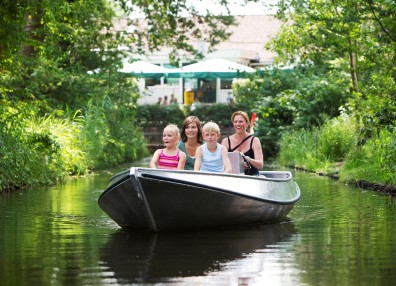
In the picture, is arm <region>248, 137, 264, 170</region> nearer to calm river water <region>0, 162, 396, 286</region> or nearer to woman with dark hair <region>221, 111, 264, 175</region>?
woman with dark hair <region>221, 111, 264, 175</region>

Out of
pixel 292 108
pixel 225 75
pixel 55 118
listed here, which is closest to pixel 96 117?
pixel 55 118

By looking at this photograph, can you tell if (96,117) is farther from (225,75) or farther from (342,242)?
(342,242)

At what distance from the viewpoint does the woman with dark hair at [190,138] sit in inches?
577

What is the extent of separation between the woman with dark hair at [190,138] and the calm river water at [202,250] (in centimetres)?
122

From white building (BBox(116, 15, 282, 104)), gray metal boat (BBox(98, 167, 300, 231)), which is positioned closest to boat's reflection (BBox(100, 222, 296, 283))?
gray metal boat (BBox(98, 167, 300, 231))

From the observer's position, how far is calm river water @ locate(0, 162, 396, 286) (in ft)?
30.9

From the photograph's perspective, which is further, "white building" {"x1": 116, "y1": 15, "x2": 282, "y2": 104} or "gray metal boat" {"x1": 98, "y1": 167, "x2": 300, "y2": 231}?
"white building" {"x1": 116, "y1": 15, "x2": 282, "y2": 104}

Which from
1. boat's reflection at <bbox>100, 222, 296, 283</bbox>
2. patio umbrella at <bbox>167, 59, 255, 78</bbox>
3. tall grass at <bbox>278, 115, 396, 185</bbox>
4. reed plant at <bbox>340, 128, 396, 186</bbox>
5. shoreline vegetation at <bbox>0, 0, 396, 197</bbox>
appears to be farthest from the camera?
patio umbrella at <bbox>167, 59, 255, 78</bbox>

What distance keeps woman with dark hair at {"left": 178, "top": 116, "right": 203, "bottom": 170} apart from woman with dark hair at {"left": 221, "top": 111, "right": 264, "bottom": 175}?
3.18 feet

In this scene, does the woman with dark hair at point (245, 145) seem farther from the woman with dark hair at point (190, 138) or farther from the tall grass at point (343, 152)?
A: the tall grass at point (343, 152)

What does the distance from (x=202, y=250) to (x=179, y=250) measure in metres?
0.24

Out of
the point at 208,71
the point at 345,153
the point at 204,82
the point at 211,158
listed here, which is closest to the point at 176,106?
the point at 208,71

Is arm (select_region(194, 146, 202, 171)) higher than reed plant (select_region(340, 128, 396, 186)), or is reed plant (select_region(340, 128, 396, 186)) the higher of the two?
arm (select_region(194, 146, 202, 171))

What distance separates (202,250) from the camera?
11.5 meters
